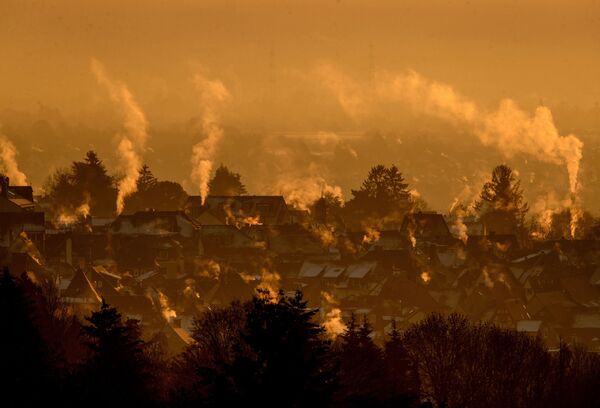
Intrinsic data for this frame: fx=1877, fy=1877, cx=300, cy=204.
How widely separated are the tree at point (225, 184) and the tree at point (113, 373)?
104613mm

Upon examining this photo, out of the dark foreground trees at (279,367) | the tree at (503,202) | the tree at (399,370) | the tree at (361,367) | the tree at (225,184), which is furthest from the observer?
the tree at (225,184)

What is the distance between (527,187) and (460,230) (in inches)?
1951

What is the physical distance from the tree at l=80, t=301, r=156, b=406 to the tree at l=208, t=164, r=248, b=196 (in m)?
105

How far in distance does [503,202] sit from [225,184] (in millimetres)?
26031

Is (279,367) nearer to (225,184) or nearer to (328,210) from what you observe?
(328,210)

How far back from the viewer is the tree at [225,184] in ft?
535

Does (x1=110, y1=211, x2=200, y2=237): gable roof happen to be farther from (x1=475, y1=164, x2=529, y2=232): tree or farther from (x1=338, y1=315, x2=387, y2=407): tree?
(x1=338, y1=315, x2=387, y2=407): tree

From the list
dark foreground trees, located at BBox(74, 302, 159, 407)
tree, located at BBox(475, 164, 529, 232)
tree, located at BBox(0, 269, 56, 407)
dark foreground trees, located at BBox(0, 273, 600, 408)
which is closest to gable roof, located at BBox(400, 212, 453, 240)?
tree, located at BBox(475, 164, 529, 232)

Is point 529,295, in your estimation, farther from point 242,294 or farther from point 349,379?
point 349,379

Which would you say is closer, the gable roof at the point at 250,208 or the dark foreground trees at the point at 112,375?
the dark foreground trees at the point at 112,375

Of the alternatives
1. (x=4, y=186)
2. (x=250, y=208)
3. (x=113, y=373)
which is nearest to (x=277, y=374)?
(x=113, y=373)

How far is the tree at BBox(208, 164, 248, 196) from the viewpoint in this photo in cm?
16300

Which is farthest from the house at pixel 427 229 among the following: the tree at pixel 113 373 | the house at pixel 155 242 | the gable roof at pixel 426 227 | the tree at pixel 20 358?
the tree at pixel 20 358

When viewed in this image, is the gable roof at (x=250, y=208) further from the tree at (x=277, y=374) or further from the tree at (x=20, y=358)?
the tree at (x=277, y=374)
